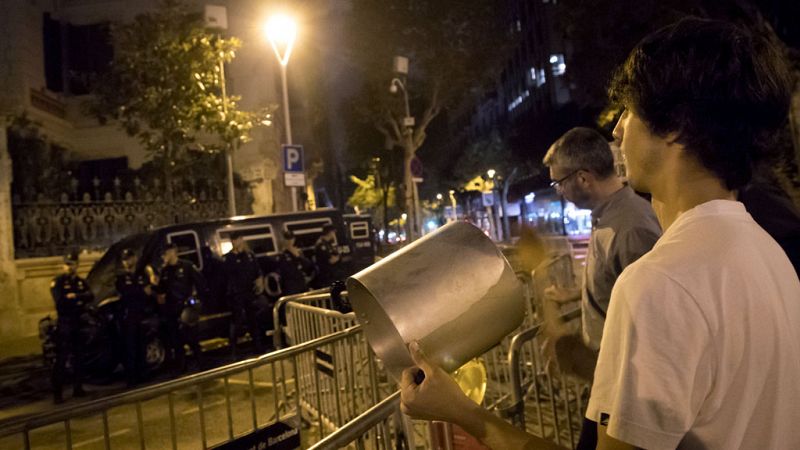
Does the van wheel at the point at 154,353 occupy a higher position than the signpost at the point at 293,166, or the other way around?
the signpost at the point at 293,166

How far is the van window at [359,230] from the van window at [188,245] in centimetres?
301

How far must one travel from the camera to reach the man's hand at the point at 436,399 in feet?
4.19

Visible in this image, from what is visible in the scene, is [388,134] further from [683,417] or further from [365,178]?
[683,417]

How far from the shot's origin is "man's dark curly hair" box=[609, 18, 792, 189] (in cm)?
109

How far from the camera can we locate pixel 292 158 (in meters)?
11.3

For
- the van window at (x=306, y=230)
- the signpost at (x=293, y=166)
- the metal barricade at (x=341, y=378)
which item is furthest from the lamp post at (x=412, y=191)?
the metal barricade at (x=341, y=378)

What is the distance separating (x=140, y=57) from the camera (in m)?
12.0

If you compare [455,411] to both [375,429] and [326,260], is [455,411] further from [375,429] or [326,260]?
[326,260]

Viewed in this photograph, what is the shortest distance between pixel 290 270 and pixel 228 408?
5.63 m

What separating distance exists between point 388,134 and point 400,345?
25.8 m

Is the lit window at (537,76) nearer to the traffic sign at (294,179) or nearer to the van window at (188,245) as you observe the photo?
the traffic sign at (294,179)

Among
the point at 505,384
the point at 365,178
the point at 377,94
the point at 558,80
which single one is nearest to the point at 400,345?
the point at 505,384

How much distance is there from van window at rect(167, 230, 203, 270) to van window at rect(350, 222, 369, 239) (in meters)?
3.01

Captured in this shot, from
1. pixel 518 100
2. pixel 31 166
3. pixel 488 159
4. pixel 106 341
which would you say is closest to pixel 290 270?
pixel 106 341
